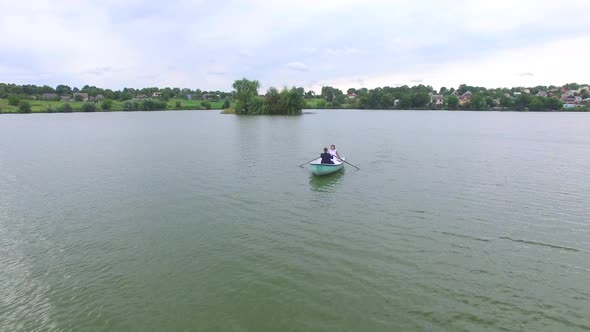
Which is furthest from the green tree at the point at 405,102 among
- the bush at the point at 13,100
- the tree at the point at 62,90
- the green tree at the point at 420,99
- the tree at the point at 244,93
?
the tree at the point at 62,90

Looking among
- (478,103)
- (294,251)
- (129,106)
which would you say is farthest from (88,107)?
(478,103)

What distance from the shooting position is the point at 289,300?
907 centimetres

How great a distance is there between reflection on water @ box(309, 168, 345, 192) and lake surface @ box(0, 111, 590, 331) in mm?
239

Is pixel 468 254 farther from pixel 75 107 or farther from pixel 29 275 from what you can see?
pixel 75 107

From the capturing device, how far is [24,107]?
125000mm

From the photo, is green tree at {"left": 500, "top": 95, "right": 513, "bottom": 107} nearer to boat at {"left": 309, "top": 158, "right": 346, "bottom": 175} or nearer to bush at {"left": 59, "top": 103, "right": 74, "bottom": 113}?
boat at {"left": 309, "top": 158, "right": 346, "bottom": 175}

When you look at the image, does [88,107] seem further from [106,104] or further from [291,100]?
[291,100]

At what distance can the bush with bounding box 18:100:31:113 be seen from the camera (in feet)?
407

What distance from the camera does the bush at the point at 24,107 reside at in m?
124

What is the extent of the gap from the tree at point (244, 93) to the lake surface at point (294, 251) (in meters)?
89.1

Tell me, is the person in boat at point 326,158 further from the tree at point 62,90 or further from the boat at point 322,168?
the tree at point 62,90

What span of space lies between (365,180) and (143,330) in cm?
1706

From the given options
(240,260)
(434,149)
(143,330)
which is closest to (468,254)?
(240,260)

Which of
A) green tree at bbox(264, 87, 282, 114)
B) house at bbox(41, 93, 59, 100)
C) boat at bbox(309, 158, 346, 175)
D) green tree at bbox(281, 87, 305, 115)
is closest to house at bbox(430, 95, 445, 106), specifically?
green tree at bbox(281, 87, 305, 115)
